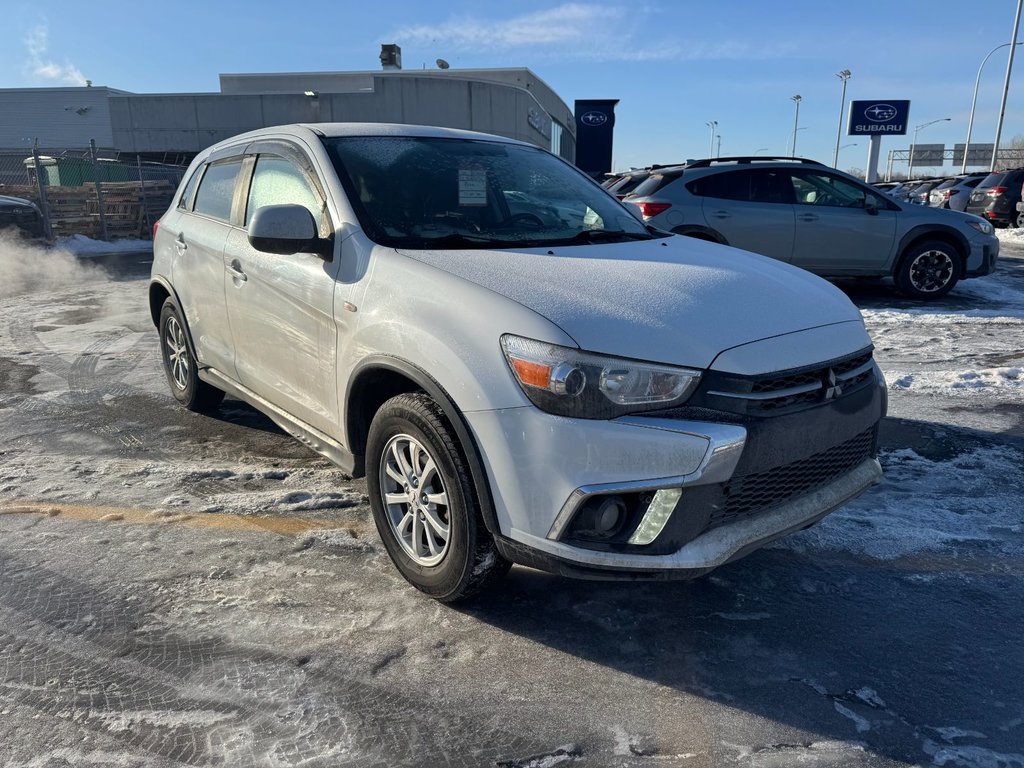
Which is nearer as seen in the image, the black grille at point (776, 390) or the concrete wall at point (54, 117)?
the black grille at point (776, 390)

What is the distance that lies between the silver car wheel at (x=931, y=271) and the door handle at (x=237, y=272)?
8.35 meters

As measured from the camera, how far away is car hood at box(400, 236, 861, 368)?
7.80ft

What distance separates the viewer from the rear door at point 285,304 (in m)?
3.22

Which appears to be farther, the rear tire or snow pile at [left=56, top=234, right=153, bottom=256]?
snow pile at [left=56, top=234, right=153, bottom=256]

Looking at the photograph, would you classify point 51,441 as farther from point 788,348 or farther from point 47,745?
point 788,348

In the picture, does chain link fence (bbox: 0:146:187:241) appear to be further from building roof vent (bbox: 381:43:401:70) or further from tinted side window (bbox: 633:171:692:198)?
building roof vent (bbox: 381:43:401:70)

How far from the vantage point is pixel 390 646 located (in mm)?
2617

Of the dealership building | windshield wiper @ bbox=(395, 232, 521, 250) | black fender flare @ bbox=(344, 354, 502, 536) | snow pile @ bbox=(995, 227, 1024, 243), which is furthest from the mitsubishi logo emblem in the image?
the dealership building

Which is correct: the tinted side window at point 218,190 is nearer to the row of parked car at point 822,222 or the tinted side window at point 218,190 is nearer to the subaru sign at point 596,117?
the row of parked car at point 822,222

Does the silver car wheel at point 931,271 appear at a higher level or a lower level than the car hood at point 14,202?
lower

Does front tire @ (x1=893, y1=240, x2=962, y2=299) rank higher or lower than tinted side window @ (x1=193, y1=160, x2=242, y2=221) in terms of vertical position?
lower

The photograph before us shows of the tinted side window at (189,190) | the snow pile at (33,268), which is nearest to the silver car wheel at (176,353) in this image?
the tinted side window at (189,190)

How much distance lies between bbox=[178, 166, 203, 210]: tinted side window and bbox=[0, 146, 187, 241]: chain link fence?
13181 millimetres

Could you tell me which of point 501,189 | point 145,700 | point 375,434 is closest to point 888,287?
point 501,189
